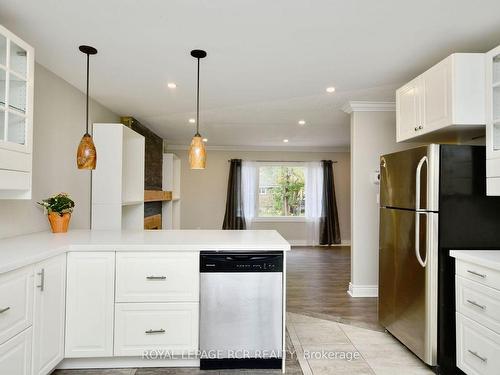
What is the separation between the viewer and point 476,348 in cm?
184

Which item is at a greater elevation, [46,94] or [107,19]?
[107,19]

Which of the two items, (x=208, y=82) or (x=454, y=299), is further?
(x=208, y=82)

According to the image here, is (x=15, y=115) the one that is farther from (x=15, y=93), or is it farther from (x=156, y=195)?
(x=156, y=195)

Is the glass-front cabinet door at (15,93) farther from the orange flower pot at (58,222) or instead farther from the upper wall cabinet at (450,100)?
the upper wall cabinet at (450,100)

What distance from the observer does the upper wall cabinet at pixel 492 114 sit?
196 cm

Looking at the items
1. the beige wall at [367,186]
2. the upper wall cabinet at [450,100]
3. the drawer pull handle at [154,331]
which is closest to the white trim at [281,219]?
the beige wall at [367,186]

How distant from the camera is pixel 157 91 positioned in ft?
10.5

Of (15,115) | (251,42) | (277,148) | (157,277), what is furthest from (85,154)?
(277,148)

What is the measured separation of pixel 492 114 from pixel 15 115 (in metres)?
2.98

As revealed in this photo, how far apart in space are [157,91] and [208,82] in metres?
0.60

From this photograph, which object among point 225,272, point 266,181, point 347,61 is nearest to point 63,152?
point 225,272

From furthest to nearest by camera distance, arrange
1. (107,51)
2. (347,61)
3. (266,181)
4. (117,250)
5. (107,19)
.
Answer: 1. (266,181)
2. (347,61)
3. (107,51)
4. (117,250)
5. (107,19)

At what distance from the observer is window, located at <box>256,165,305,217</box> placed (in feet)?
24.6

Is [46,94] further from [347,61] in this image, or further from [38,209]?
[347,61]
